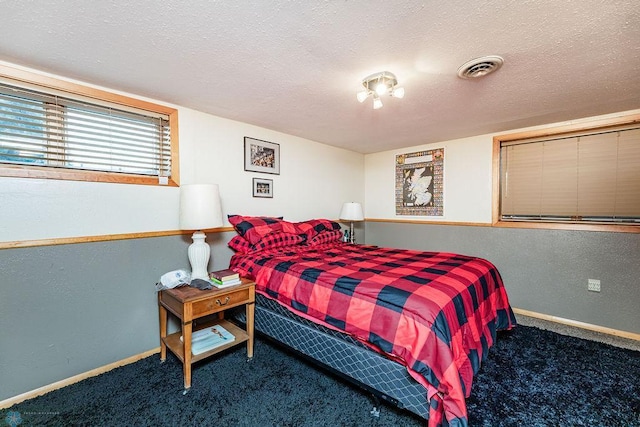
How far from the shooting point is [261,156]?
10.1ft

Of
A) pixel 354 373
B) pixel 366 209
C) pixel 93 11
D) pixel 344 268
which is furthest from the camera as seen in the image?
pixel 366 209

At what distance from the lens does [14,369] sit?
5.61 feet

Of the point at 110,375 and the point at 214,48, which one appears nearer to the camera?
the point at 214,48

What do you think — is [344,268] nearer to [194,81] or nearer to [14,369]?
[194,81]

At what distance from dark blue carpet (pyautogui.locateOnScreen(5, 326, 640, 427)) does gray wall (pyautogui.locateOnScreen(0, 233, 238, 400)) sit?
151 mm

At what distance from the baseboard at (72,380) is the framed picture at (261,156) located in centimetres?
189

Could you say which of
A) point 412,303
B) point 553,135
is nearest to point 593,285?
point 553,135

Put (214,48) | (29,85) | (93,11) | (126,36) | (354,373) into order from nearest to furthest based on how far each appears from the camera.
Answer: (93,11) < (126,36) < (214,48) < (354,373) < (29,85)

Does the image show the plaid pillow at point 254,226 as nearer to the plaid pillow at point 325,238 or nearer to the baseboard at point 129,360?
the plaid pillow at point 325,238

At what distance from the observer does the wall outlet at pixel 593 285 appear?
8.94ft

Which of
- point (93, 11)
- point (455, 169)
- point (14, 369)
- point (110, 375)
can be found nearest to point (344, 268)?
point (110, 375)

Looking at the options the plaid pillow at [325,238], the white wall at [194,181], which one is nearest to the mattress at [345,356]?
the plaid pillow at [325,238]

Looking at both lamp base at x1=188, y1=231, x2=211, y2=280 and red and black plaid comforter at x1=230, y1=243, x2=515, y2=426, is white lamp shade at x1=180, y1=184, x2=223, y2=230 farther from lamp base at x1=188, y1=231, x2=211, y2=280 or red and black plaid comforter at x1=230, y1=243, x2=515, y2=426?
red and black plaid comforter at x1=230, y1=243, x2=515, y2=426

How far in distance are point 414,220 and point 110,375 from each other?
365 centimetres
